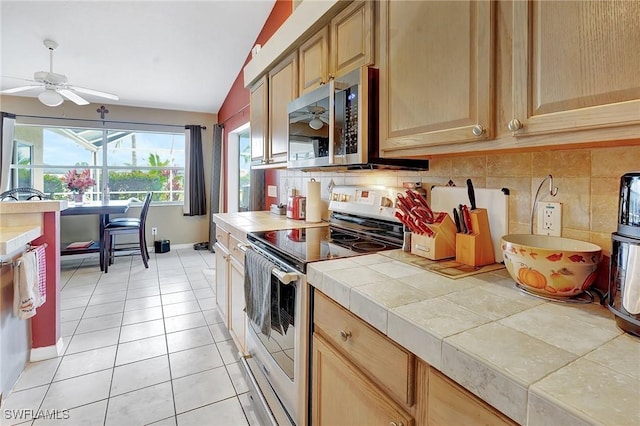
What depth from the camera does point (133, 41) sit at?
3.44 m

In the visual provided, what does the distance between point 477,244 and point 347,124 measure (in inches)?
29.2

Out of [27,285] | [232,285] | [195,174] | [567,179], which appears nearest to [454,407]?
[567,179]

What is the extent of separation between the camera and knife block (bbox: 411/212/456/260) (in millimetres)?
1218

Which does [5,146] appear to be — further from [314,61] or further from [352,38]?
[352,38]

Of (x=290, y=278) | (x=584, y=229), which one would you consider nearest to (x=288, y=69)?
(x=290, y=278)

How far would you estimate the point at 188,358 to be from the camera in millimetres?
2164

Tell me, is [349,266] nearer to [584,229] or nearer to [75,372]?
[584,229]

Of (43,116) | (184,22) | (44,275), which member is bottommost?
(44,275)

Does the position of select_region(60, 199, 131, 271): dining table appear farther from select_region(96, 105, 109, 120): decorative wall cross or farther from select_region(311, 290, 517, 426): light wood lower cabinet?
select_region(311, 290, 517, 426): light wood lower cabinet

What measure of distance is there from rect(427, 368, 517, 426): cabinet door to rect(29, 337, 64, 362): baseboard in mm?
2522

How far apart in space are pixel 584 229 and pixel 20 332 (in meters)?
2.89

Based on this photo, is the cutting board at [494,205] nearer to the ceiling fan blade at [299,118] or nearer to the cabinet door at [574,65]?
the cabinet door at [574,65]

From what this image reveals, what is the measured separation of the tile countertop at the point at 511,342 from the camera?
1.63ft

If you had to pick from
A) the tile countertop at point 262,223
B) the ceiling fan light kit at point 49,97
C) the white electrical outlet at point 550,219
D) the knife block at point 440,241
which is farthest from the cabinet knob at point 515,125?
the ceiling fan light kit at point 49,97
